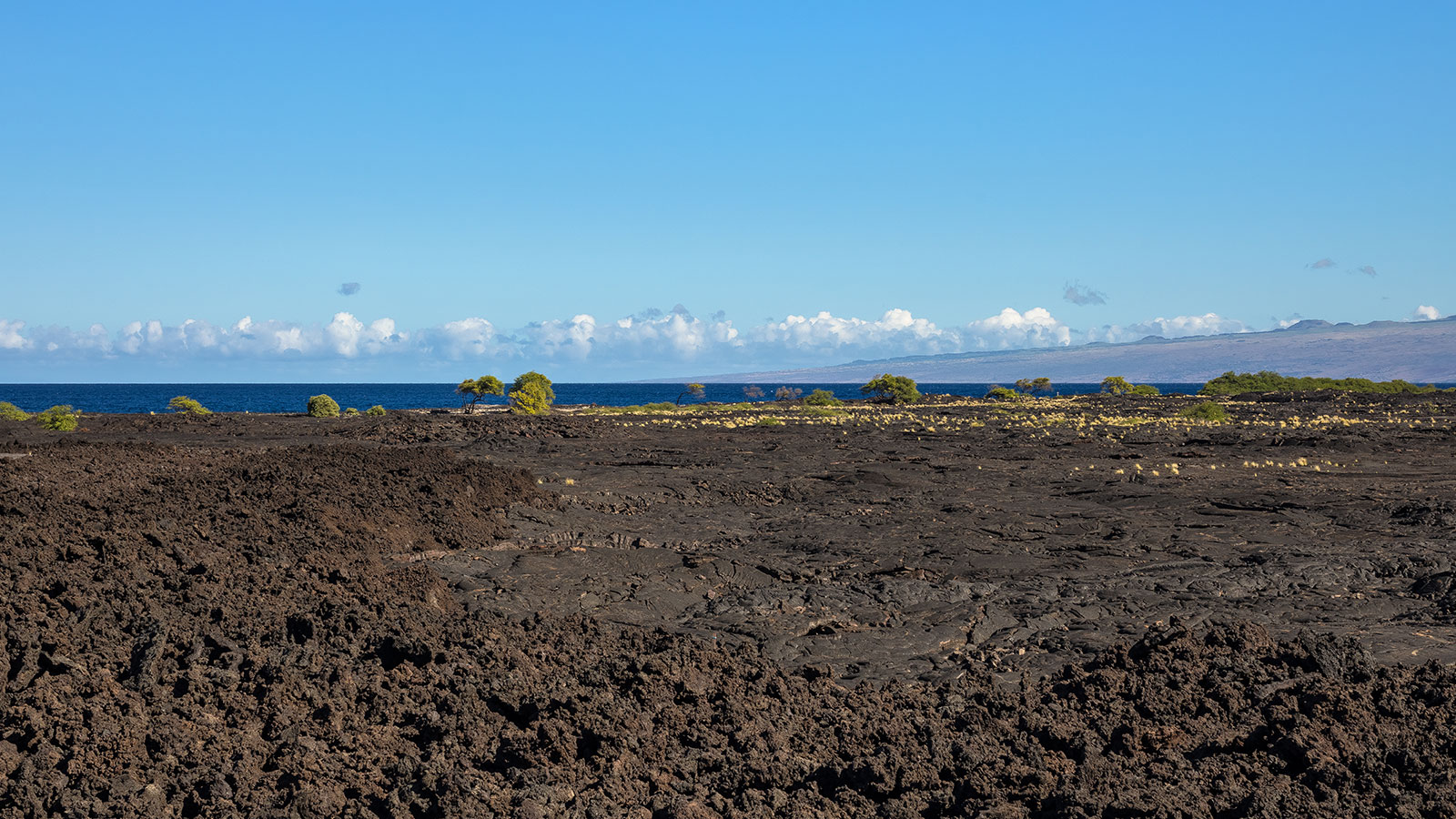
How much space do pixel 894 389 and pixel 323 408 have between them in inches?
1906

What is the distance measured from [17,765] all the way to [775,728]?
182 inches

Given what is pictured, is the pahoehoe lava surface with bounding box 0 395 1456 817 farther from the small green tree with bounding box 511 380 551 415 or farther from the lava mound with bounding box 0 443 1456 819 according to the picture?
the small green tree with bounding box 511 380 551 415

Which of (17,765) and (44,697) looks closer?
(17,765)

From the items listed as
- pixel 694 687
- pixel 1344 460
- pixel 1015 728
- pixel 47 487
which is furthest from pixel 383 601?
pixel 1344 460

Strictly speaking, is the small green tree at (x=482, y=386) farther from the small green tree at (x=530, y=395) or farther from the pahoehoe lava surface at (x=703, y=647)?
the pahoehoe lava surface at (x=703, y=647)

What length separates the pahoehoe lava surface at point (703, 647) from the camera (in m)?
6.10

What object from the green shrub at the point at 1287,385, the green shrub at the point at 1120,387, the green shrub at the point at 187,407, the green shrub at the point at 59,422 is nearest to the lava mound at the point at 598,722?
the green shrub at the point at 59,422

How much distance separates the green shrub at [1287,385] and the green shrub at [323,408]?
7258 cm

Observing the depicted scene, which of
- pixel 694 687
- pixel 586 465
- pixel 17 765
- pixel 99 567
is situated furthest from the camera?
pixel 586 465

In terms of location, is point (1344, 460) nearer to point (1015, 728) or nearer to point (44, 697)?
point (1015, 728)

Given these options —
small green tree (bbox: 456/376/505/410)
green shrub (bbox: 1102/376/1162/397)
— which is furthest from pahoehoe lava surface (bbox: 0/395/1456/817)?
green shrub (bbox: 1102/376/1162/397)

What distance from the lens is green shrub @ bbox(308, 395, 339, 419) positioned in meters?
56.7

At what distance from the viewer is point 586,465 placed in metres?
26.8

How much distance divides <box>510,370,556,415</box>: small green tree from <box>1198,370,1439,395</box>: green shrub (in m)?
60.2
